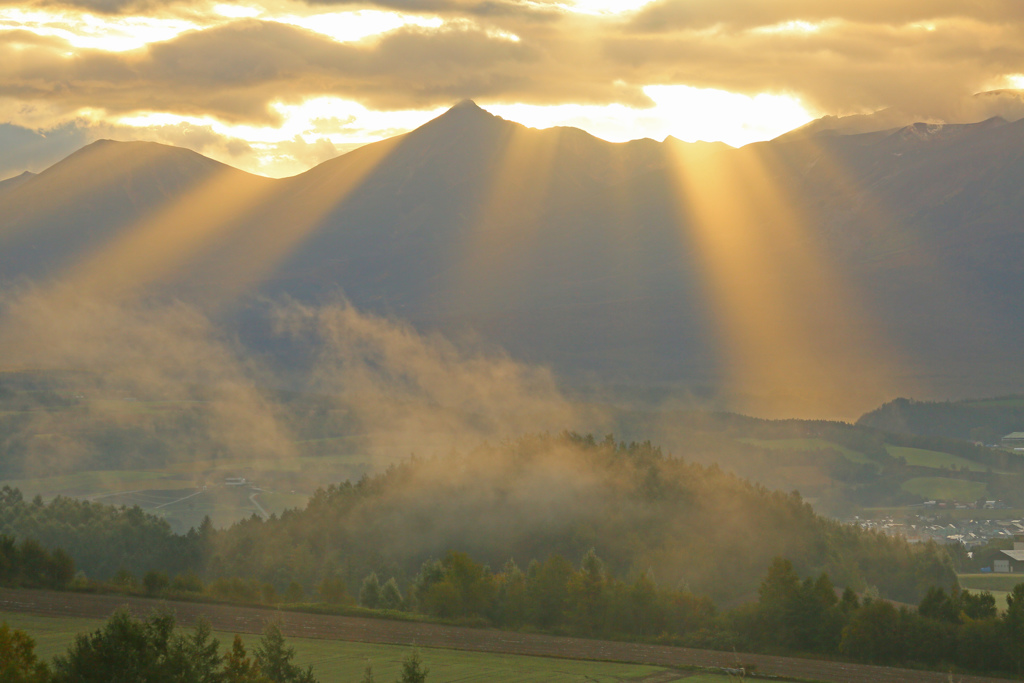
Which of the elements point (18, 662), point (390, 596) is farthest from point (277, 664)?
point (390, 596)

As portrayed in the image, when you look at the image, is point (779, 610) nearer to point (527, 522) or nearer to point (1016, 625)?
point (1016, 625)

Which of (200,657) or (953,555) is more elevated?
(200,657)

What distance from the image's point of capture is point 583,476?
151875mm

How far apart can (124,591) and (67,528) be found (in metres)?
64.7

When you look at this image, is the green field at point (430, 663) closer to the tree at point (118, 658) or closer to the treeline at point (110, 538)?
the tree at point (118, 658)

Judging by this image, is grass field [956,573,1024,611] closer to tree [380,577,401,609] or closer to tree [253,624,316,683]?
tree [380,577,401,609]

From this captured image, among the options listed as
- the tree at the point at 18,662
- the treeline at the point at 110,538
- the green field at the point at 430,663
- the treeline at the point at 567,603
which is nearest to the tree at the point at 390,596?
the treeline at the point at 567,603

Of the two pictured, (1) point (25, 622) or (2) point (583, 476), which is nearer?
(1) point (25, 622)

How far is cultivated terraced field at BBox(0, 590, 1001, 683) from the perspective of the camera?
65312 millimetres

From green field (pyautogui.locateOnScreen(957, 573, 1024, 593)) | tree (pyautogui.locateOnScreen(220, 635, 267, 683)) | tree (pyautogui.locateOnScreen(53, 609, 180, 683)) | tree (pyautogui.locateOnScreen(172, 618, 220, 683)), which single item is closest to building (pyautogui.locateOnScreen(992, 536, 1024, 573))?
green field (pyautogui.locateOnScreen(957, 573, 1024, 593))

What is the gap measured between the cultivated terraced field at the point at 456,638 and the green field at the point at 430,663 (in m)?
2.20

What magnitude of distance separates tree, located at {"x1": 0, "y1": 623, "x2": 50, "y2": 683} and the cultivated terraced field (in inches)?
698

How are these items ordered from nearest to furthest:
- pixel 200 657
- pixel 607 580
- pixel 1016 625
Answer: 1. pixel 200 657
2. pixel 1016 625
3. pixel 607 580

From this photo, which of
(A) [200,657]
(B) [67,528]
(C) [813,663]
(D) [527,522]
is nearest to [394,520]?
(D) [527,522]
